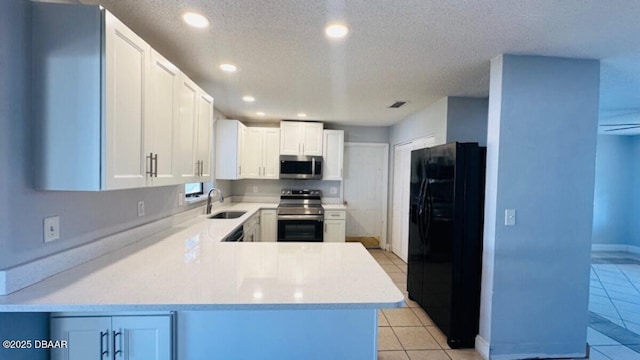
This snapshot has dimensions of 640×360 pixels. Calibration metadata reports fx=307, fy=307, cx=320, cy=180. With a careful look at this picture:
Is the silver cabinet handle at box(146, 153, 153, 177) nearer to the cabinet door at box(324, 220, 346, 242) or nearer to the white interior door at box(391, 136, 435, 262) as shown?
the cabinet door at box(324, 220, 346, 242)

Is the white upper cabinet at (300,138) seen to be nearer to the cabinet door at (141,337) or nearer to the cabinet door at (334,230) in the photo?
the cabinet door at (334,230)

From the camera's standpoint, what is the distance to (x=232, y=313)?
1.48 metres

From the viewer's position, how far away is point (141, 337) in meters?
1.38

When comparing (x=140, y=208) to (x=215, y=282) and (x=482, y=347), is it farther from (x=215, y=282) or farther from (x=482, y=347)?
(x=482, y=347)

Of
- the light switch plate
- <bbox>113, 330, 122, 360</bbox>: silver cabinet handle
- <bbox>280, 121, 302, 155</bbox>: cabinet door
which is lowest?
<bbox>113, 330, 122, 360</bbox>: silver cabinet handle

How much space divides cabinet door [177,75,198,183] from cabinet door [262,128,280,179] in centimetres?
263

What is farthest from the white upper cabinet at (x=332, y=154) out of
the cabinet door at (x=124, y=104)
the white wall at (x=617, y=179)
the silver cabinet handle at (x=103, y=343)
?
the white wall at (x=617, y=179)

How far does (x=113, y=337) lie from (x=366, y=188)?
4.78 meters

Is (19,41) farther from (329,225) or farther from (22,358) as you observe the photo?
(329,225)

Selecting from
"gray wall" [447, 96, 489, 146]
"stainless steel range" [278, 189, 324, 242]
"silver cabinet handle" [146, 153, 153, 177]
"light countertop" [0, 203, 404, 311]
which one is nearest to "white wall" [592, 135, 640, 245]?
"gray wall" [447, 96, 489, 146]

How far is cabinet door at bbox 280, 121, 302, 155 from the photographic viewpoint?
509 centimetres

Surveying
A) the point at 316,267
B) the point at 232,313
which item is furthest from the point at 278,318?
the point at 316,267

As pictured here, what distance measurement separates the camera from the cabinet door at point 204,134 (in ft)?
8.45

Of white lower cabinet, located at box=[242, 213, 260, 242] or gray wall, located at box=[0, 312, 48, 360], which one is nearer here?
gray wall, located at box=[0, 312, 48, 360]
